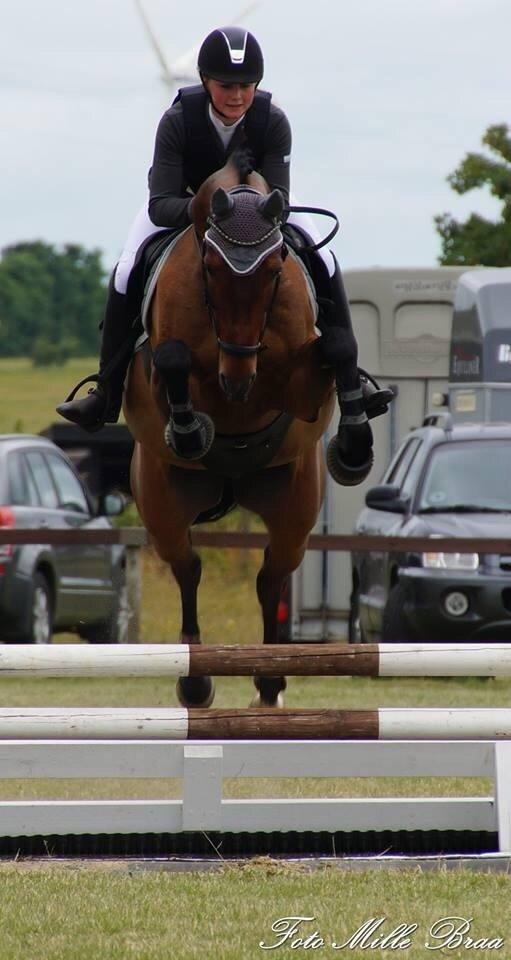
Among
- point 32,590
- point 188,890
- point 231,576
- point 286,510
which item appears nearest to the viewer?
point 188,890

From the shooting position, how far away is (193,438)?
19.1 ft

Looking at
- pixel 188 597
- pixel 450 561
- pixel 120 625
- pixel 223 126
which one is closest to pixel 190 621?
pixel 188 597

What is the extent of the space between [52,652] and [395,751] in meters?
1.04

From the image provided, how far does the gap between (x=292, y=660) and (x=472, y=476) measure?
22.7 feet

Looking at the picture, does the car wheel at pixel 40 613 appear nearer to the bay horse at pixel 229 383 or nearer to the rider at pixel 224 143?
the bay horse at pixel 229 383

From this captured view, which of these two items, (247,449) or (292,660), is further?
(247,449)

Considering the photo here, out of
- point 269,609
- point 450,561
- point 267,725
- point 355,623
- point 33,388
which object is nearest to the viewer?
point 267,725

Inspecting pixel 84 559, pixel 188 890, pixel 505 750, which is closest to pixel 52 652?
pixel 188 890

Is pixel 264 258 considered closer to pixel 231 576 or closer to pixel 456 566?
pixel 456 566

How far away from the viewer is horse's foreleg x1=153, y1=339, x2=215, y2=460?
18.6ft

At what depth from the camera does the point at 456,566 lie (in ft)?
38.2

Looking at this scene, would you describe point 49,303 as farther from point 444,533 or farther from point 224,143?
point 224,143

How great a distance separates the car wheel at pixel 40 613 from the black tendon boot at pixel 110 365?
19.0ft

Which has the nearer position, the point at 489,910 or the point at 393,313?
the point at 489,910
